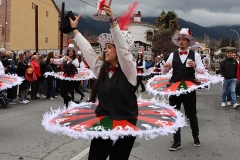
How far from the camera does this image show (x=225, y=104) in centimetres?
1123

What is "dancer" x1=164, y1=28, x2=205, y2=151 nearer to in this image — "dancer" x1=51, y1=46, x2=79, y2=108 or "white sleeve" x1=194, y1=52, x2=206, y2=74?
"white sleeve" x1=194, y1=52, x2=206, y2=74

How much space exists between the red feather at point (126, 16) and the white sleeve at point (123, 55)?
45 cm

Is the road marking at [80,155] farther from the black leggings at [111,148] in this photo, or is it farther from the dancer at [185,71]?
the black leggings at [111,148]

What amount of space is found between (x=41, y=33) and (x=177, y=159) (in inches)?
1473

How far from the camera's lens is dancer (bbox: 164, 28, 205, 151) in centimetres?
541

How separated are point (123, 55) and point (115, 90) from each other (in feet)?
1.18

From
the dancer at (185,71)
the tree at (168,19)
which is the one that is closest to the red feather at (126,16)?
the dancer at (185,71)

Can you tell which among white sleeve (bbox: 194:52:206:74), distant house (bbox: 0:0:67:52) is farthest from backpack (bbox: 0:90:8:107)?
distant house (bbox: 0:0:67:52)

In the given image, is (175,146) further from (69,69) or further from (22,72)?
(22,72)

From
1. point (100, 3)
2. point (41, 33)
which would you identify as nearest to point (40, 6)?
point (41, 33)

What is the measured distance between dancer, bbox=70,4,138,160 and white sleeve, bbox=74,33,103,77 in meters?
0.14

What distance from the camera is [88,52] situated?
11.2ft

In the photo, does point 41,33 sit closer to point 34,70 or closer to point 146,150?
point 34,70

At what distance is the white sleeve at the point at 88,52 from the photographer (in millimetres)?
3402
